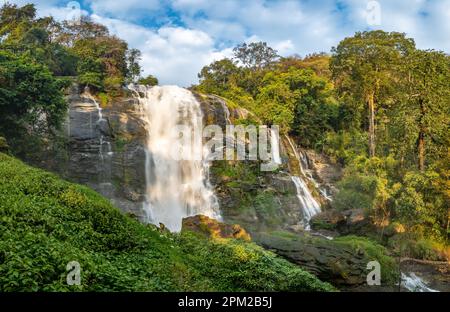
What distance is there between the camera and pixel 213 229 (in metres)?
14.9

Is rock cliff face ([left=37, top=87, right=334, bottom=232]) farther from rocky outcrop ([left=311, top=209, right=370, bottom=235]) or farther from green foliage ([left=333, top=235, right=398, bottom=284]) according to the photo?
green foliage ([left=333, top=235, right=398, bottom=284])

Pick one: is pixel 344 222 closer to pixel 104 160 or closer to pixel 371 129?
pixel 371 129

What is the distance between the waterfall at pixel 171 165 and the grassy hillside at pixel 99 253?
10.1 meters

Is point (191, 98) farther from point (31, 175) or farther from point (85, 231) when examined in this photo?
point (85, 231)

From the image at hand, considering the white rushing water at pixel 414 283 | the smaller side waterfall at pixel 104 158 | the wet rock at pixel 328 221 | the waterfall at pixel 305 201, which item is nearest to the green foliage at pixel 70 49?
the smaller side waterfall at pixel 104 158

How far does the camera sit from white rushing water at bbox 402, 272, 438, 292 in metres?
14.1

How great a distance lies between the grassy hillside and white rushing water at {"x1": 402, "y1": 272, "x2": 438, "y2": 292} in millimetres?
5759

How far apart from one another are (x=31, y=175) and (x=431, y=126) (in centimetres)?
1856

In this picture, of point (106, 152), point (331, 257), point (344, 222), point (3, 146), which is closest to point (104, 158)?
point (106, 152)

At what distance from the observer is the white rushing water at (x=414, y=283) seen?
46.4ft

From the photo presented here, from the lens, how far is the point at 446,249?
18.0 meters

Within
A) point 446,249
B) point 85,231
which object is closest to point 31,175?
point 85,231

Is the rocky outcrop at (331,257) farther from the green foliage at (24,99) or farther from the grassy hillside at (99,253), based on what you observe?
the green foliage at (24,99)

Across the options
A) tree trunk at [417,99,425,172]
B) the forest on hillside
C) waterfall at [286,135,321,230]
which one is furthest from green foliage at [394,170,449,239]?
waterfall at [286,135,321,230]
